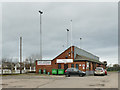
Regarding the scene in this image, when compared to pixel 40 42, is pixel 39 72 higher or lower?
lower

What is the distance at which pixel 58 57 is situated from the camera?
1852 inches

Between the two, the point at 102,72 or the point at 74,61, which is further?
the point at 74,61

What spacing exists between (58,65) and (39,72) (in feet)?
14.4

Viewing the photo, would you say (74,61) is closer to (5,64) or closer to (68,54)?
(68,54)

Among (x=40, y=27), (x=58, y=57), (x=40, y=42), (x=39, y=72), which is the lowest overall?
(x=39, y=72)

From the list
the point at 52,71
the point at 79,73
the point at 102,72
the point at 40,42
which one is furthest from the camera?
the point at 40,42

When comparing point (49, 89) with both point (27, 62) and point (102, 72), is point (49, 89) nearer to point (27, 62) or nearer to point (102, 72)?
point (102, 72)

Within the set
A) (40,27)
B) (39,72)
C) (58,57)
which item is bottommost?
(39,72)

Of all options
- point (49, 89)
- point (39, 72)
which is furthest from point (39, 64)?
point (49, 89)

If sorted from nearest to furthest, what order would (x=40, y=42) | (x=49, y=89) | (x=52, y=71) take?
(x=49, y=89) → (x=52, y=71) → (x=40, y=42)

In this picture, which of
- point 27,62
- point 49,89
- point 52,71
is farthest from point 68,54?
point 27,62

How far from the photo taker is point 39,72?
152ft

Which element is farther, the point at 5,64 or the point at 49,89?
the point at 5,64

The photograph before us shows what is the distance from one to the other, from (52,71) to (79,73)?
10.5 meters
